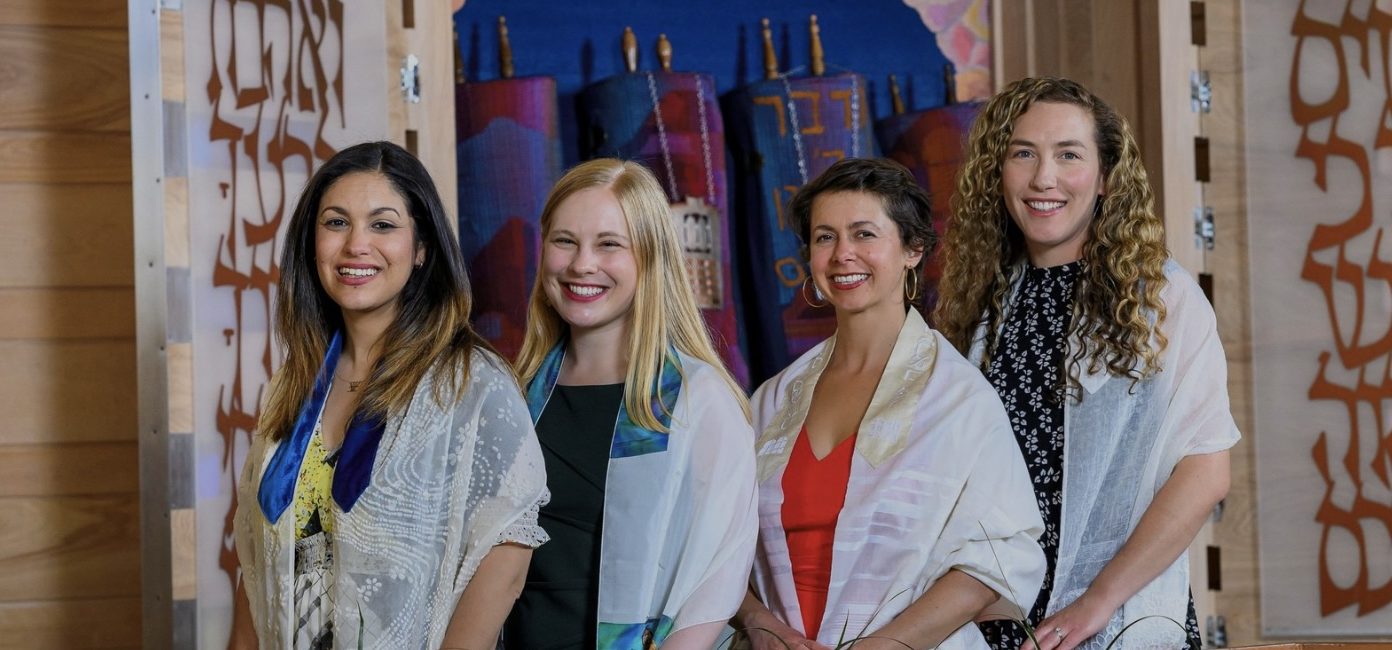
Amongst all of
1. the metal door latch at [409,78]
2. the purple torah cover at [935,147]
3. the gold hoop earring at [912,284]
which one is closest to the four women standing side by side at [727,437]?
the gold hoop earring at [912,284]

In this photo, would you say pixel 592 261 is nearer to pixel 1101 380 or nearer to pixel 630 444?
pixel 630 444

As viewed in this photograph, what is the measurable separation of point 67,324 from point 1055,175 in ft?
6.91

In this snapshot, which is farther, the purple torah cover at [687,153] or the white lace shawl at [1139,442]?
the purple torah cover at [687,153]

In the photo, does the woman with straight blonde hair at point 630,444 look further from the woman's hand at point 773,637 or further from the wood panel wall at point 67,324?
the wood panel wall at point 67,324

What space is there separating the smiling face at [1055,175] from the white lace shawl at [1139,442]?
6.4 inches

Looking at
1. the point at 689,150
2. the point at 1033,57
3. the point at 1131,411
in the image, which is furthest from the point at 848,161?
the point at 1033,57

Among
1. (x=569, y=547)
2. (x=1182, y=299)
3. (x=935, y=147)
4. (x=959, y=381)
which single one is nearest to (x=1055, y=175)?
(x=1182, y=299)

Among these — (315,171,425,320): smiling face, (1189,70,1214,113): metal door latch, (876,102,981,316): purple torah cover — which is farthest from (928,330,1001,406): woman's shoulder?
(876,102,981,316): purple torah cover

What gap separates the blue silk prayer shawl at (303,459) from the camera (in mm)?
1670

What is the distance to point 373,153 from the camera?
1801mm

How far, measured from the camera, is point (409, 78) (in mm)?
2926

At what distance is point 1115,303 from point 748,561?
63 centimetres

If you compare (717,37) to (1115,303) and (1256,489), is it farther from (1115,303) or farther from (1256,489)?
(1115,303)

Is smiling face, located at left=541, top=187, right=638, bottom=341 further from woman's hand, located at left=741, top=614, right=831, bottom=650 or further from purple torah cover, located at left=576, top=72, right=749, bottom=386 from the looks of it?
purple torah cover, located at left=576, top=72, right=749, bottom=386
